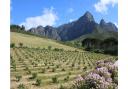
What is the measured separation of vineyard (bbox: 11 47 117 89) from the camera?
5.87 metres

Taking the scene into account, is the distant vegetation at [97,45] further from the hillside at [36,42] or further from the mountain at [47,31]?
the mountain at [47,31]

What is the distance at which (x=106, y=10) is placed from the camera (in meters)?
5.98

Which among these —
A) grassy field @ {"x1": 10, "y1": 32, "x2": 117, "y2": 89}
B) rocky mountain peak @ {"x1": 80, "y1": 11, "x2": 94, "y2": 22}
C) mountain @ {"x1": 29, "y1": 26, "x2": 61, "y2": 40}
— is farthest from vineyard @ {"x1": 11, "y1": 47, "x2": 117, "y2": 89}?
rocky mountain peak @ {"x1": 80, "y1": 11, "x2": 94, "y2": 22}

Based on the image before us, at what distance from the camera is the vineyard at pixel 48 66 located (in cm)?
587

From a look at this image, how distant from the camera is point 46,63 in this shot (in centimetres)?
601

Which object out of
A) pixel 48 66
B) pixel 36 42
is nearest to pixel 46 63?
pixel 48 66

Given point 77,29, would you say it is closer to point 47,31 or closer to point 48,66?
point 47,31

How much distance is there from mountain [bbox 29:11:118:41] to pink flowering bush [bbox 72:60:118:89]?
352 mm

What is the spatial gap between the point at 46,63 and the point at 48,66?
1.5 inches

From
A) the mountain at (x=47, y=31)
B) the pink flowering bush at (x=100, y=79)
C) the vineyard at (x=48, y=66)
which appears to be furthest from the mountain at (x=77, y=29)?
the pink flowering bush at (x=100, y=79)

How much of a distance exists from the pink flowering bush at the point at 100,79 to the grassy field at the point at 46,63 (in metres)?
0.10

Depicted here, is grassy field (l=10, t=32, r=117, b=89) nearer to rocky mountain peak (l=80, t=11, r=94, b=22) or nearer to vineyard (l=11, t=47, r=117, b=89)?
vineyard (l=11, t=47, r=117, b=89)

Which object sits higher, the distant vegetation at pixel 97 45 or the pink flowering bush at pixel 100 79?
the distant vegetation at pixel 97 45
